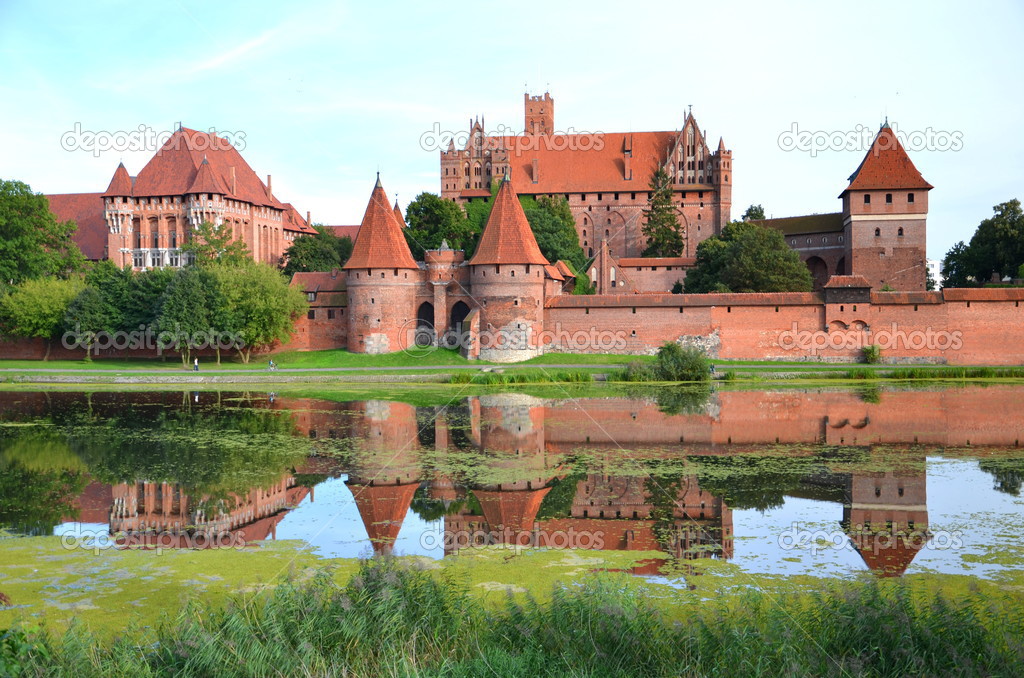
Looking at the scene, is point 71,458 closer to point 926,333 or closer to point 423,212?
point 926,333

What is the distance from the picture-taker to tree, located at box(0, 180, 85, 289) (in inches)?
1646

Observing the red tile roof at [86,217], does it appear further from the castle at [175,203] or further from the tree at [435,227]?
the tree at [435,227]

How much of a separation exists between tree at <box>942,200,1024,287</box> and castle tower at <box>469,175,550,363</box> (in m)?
27.3

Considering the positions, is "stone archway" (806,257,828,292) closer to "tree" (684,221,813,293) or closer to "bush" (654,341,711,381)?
"tree" (684,221,813,293)

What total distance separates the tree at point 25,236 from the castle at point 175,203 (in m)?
5.24

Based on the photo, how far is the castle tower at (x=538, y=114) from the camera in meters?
72.5

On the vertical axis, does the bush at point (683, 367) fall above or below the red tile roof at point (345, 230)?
below

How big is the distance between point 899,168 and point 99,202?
155 ft

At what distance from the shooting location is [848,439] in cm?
1599

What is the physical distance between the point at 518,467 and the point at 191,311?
2377cm
